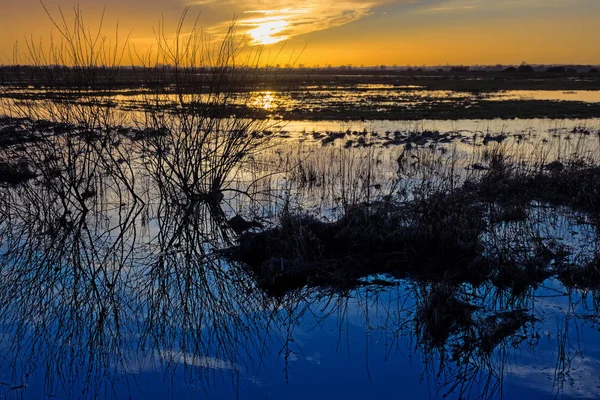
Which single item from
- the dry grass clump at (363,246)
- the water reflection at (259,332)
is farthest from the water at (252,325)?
the dry grass clump at (363,246)

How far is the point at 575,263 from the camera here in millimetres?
6398

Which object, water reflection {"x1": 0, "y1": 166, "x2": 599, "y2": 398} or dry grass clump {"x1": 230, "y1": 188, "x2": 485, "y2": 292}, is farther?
dry grass clump {"x1": 230, "y1": 188, "x2": 485, "y2": 292}

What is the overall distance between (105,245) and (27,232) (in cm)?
179

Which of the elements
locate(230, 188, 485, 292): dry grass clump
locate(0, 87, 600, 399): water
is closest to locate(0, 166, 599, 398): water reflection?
locate(0, 87, 600, 399): water

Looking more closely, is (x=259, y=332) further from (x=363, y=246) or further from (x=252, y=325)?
(x=363, y=246)

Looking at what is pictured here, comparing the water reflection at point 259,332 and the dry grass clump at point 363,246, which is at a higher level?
the dry grass clump at point 363,246

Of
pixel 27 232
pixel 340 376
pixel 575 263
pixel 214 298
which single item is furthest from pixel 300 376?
pixel 27 232

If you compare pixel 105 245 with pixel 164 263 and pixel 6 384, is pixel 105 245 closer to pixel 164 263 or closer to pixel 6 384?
pixel 164 263

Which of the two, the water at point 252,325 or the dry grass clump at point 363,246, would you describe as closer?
the water at point 252,325

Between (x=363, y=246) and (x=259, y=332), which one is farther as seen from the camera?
(x=363, y=246)

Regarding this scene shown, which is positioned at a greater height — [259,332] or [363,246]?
[363,246]

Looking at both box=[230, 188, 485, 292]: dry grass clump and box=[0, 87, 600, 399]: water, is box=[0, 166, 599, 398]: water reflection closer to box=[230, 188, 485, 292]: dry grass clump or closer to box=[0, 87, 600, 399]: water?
box=[0, 87, 600, 399]: water

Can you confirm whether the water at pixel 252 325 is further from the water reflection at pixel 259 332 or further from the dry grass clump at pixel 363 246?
the dry grass clump at pixel 363 246

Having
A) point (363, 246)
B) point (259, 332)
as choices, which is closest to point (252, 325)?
point (259, 332)
